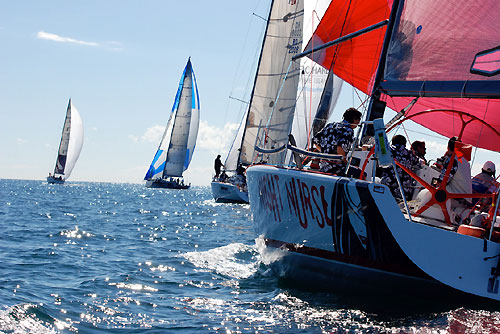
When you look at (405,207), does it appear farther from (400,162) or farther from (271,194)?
(271,194)

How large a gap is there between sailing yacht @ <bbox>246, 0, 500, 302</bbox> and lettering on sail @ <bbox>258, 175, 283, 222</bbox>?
1 cm

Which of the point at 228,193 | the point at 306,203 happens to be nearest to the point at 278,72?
the point at 228,193

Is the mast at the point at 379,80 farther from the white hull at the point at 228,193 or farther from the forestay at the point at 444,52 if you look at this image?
the white hull at the point at 228,193

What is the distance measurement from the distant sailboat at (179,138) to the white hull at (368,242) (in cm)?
4574

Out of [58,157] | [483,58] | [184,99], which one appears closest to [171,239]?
[483,58]

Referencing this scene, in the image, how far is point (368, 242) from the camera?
622cm

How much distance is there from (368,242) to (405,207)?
2.22ft

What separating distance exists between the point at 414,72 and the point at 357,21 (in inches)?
101

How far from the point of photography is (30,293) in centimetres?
659

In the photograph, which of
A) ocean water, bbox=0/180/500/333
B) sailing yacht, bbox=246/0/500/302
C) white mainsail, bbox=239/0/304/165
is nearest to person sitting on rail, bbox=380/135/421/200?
sailing yacht, bbox=246/0/500/302

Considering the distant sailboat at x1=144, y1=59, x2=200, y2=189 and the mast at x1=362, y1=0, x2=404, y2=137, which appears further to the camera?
the distant sailboat at x1=144, y1=59, x2=200, y2=189

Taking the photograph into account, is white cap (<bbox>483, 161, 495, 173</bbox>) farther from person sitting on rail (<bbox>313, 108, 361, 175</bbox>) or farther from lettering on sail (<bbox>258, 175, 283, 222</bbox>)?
lettering on sail (<bbox>258, 175, 283, 222</bbox>)

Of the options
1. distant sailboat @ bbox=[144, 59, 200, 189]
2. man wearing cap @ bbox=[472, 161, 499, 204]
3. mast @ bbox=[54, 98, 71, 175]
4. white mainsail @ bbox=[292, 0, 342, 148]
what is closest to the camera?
man wearing cap @ bbox=[472, 161, 499, 204]

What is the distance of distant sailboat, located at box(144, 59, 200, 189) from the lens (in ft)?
171
